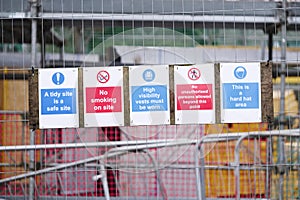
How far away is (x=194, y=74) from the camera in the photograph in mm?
4402

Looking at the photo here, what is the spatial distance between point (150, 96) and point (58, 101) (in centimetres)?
72

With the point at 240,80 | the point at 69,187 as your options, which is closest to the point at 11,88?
the point at 69,187

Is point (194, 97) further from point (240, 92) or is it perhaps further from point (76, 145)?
point (76, 145)

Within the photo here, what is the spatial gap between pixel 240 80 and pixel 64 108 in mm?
1372

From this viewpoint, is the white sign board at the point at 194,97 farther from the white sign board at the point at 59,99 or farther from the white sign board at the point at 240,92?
the white sign board at the point at 59,99

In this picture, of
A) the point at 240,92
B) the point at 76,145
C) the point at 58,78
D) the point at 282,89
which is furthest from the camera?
the point at 282,89

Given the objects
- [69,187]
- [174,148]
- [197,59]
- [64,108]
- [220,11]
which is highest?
[220,11]

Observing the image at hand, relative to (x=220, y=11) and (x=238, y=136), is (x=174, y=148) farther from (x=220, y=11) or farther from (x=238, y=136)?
(x=220, y=11)

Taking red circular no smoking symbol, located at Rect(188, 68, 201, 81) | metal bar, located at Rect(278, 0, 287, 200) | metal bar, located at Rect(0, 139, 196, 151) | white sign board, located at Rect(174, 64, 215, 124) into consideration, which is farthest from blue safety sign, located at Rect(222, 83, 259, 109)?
metal bar, located at Rect(278, 0, 287, 200)

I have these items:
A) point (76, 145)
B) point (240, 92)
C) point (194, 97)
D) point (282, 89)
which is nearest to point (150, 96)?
point (194, 97)

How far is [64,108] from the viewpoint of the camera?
14.5 feet

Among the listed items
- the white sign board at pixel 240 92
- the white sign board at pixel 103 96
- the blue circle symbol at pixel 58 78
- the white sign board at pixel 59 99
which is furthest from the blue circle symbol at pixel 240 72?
the blue circle symbol at pixel 58 78

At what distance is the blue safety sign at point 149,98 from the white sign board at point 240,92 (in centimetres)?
→ 45

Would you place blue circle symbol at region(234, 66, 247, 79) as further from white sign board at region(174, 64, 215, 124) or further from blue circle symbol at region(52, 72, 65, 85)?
blue circle symbol at region(52, 72, 65, 85)
